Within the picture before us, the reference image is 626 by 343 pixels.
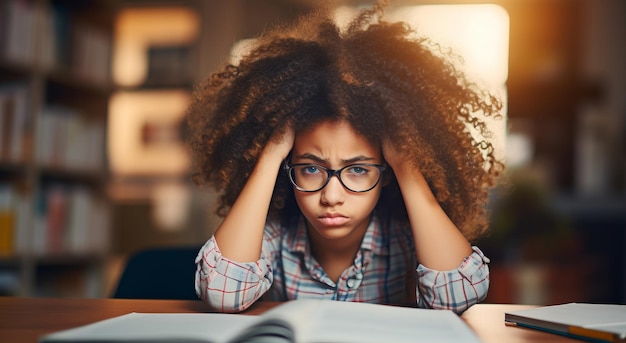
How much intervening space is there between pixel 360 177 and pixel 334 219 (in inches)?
2.7

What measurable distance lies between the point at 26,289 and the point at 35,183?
39 cm

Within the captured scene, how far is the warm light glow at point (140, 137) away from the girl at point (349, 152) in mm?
2576

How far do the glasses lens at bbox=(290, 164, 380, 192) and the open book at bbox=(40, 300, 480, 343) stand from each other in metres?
0.19

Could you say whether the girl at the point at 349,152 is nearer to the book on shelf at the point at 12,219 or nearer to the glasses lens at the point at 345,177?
the glasses lens at the point at 345,177

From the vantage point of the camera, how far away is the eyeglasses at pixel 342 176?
2.92 feet

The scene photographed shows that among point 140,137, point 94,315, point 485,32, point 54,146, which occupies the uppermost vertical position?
point 485,32

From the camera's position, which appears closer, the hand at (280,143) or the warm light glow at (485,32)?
the hand at (280,143)

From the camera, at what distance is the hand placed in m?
0.91

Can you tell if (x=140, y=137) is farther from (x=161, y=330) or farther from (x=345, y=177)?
(x=161, y=330)

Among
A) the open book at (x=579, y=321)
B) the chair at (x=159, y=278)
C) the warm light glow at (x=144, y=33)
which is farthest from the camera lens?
the warm light glow at (x=144, y=33)

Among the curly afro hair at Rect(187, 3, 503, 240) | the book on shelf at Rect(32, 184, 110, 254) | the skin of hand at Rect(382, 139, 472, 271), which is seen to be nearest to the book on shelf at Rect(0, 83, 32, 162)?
the book on shelf at Rect(32, 184, 110, 254)

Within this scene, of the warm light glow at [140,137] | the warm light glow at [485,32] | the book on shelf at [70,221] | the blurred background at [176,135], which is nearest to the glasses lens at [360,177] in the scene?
the blurred background at [176,135]

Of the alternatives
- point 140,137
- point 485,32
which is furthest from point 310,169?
point 485,32

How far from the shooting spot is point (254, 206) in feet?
3.00
